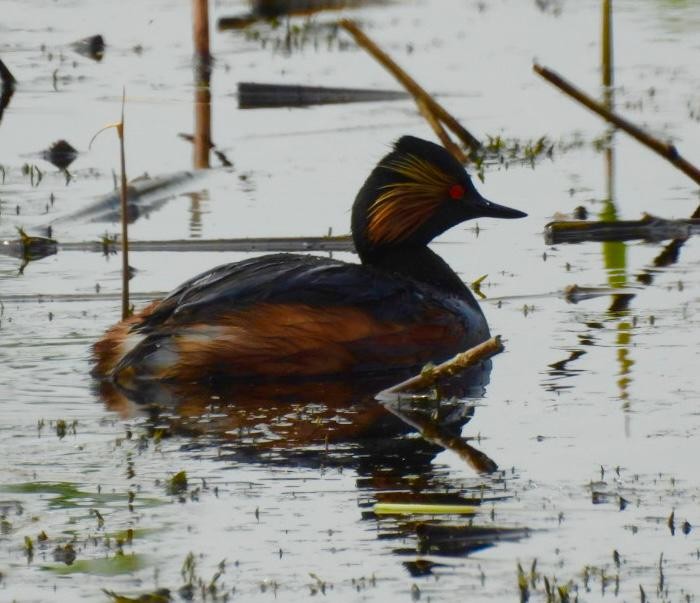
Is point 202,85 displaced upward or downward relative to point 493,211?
upward

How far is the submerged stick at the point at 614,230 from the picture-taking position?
12.3 metres

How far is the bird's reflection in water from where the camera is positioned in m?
7.27

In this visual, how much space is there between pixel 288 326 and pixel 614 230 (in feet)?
11.6

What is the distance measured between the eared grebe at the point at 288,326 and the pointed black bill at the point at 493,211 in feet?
2.40

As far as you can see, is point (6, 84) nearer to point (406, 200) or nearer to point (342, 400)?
point (406, 200)

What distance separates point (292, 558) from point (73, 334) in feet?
12.8

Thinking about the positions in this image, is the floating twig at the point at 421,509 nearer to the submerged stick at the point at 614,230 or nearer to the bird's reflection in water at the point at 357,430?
the bird's reflection in water at the point at 357,430

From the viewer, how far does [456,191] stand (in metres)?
10.7

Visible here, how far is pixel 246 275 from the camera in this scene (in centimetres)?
960

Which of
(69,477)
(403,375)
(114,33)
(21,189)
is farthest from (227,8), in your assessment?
(69,477)

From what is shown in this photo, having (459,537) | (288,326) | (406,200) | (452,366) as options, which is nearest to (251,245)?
(406,200)

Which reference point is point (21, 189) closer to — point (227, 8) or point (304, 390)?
point (304, 390)

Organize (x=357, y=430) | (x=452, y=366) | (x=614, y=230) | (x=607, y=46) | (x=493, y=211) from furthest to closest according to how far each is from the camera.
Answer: (x=607, y=46) → (x=614, y=230) → (x=493, y=211) → (x=452, y=366) → (x=357, y=430)

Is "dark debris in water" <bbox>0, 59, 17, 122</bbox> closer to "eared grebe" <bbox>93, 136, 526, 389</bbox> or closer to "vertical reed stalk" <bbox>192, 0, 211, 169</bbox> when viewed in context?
"vertical reed stalk" <bbox>192, 0, 211, 169</bbox>
